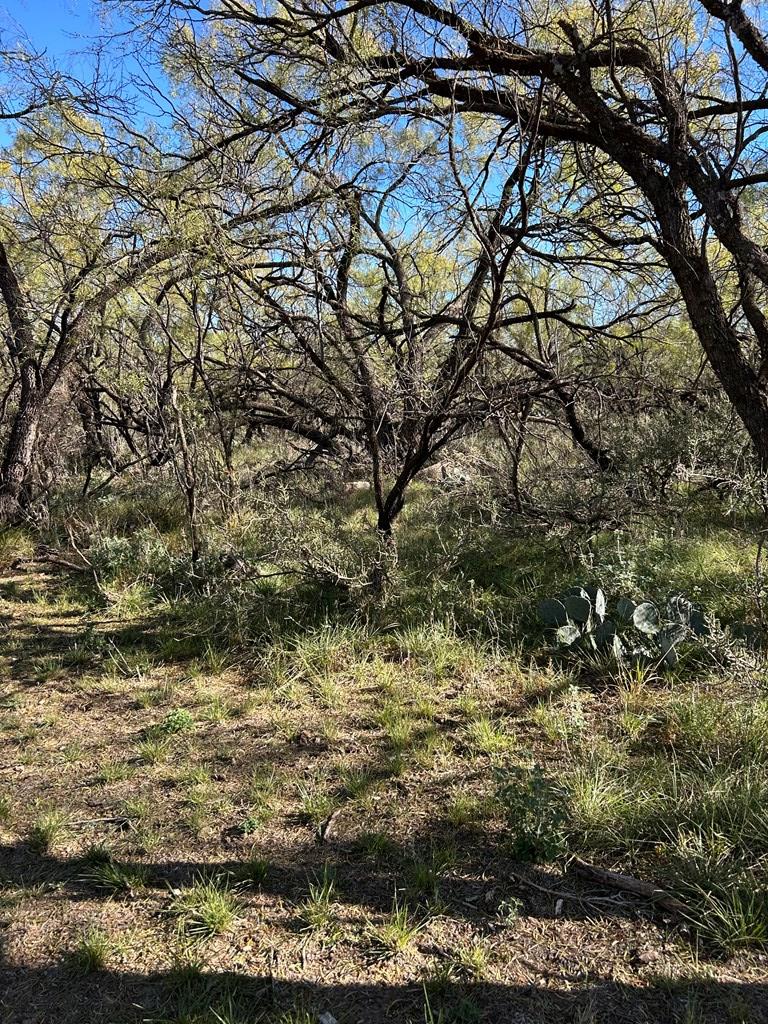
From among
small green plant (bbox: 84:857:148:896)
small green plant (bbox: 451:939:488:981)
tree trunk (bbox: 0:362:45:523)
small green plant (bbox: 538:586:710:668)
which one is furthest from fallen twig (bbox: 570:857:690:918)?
tree trunk (bbox: 0:362:45:523)

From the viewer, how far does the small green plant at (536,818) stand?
2273 millimetres

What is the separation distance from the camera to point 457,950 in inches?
77.0

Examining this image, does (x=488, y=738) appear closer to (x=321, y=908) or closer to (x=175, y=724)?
(x=321, y=908)

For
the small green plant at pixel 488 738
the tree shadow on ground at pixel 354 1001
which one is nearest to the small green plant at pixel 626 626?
the small green plant at pixel 488 738

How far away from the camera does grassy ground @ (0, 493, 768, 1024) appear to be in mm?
1866

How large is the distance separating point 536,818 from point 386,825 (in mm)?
600

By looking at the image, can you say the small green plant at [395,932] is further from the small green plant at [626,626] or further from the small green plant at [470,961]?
the small green plant at [626,626]

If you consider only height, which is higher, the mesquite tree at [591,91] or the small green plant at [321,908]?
the mesquite tree at [591,91]

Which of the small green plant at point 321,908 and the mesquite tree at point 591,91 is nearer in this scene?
the small green plant at point 321,908

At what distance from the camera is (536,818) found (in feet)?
7.57

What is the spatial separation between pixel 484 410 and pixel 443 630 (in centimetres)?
155

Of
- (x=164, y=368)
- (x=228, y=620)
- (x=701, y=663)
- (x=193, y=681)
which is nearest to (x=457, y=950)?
(x=701, y=663)

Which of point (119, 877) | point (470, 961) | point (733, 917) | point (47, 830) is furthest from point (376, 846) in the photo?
point (47, 830)

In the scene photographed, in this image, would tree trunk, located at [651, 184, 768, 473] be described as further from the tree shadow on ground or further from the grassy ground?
the tree shadow on ground
